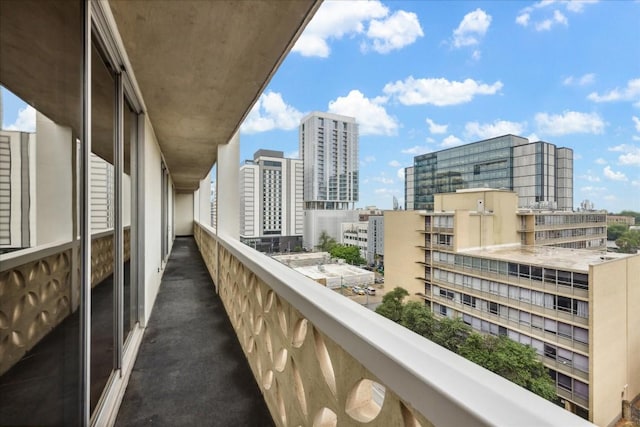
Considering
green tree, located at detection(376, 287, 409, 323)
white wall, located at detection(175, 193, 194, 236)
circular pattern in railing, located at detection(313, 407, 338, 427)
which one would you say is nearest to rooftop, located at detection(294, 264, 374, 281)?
green tree, located at detection(376, 287, 409, 323)

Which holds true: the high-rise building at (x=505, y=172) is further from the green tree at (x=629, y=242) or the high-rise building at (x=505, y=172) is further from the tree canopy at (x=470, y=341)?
the tree canopy at (x=470, y=341)

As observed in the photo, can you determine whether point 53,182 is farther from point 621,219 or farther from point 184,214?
point 184,214

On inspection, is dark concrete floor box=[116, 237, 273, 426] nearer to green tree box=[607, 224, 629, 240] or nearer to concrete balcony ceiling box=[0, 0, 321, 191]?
concrete balcony ceiling box=[0, 0, 321, 191]

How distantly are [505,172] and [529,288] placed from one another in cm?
102

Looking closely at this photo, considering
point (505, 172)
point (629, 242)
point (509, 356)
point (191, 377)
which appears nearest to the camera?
point (629, 242)

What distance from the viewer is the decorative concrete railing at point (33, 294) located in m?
0.70

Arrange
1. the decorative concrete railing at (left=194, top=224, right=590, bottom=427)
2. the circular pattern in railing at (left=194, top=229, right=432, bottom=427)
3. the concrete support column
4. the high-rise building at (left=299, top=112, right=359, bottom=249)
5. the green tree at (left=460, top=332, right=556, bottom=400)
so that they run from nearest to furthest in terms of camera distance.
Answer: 1. the decorative concrete railing at (left=194, top=224, right=590, bottom=427)
2. the circular pattern in railing at (left=194, top=229, right=432, bottom=427)
3. the green tree at (left=460, top=332, right=556, bottom=400)
4. the concrete support column
5. the high-rise building at (left=299, top=112, right=359, bottom=249)

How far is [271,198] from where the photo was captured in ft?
16.5

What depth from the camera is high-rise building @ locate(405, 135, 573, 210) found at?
2135 millimetres

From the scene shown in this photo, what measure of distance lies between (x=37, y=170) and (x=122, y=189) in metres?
1.13

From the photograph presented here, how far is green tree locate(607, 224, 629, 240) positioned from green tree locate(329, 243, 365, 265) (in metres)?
1.50

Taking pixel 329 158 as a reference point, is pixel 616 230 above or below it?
below

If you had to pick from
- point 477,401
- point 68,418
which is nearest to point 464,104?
point 477,401

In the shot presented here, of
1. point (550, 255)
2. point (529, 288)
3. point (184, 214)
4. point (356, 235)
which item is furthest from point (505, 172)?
point (184, 214)
